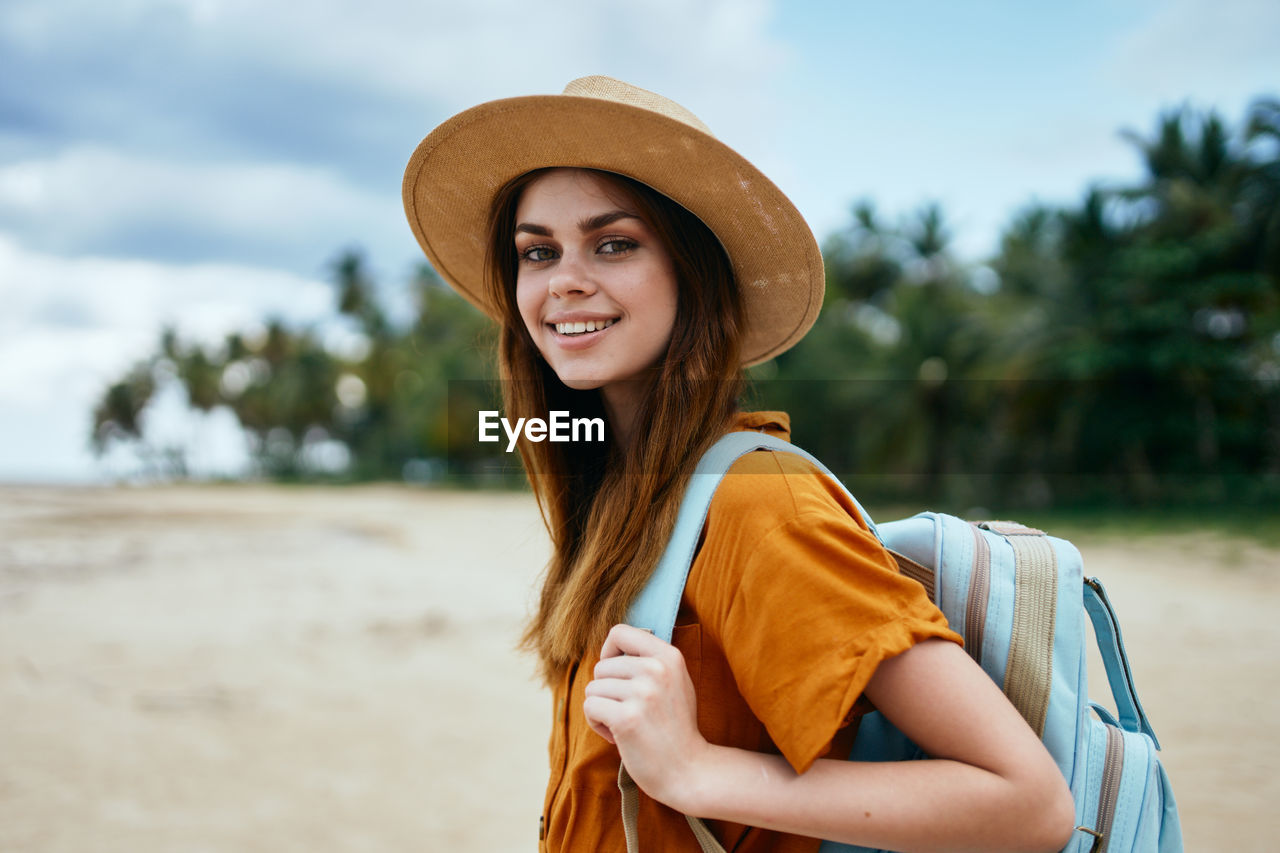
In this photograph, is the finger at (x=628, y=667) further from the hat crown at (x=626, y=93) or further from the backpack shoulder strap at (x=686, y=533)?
the hat crown at (x=626, y=93)

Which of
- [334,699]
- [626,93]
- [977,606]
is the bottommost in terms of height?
[334,699]

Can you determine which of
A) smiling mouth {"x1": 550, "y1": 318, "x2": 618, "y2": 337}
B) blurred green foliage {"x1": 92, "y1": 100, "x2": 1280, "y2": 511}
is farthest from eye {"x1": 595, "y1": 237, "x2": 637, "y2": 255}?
blurred green foliage {"x1": 92, "y1": 100, "x2": 1280, "y2": 511}

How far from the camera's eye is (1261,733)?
209 inches

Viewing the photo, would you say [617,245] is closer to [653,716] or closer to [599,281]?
[599,281]

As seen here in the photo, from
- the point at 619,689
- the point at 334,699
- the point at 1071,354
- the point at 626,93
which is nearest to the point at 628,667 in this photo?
the point at 619,689

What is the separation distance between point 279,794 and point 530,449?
13.0ft

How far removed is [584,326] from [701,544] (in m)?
0.42

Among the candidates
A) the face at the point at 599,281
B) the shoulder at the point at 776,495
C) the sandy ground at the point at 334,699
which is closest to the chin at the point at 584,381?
the face at the point at 599,281

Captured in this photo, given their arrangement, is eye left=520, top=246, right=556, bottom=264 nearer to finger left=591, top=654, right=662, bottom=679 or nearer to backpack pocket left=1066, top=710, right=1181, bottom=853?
finger left=591, top=654, right=662, bottom=679

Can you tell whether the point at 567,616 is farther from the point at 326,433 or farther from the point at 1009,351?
the point at 326,433

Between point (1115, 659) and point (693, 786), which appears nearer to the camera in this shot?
point (693, 786)

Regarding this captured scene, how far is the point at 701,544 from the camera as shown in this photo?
41.5 inches

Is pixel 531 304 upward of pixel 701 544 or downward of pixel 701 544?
upward

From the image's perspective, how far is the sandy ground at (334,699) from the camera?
167 inches
